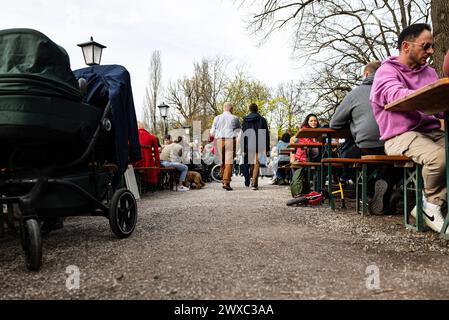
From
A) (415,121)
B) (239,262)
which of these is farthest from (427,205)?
(239,262)

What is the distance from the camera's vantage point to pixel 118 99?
3635 mm

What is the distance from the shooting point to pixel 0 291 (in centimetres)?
214

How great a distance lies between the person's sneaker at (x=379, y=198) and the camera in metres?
4.70

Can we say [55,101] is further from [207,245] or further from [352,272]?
[352,272]

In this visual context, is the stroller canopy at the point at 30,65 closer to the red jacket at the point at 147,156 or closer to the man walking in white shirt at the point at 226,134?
the red jacket at the point at 147,156

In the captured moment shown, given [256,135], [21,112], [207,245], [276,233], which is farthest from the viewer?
[256,135]

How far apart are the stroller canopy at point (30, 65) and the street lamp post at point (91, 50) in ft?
27.7

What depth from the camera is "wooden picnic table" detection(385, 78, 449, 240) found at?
282 centimetres

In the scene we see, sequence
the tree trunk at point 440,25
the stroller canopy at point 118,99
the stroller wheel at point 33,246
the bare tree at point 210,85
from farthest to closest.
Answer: the bare tree at point 210,85 < the tree trunk at point 440,25 < the stroller canopy at point 118,99 < the stroller wheel at point 33,246

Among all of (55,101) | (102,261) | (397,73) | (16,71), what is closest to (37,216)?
(102,261)

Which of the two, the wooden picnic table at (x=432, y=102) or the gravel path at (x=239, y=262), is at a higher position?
the wooden picnic table at (x=432, y=102)

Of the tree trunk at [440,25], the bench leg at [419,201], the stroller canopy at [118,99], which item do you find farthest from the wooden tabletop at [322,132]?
the stroller canopy at [118,99]

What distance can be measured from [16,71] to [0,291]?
1.39m

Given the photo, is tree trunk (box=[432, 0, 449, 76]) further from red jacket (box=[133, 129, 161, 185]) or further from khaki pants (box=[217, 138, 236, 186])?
red jacket (box=[133, 129, 161, 185])
